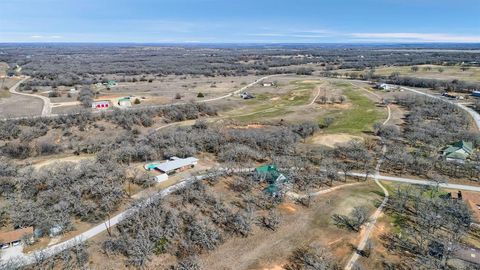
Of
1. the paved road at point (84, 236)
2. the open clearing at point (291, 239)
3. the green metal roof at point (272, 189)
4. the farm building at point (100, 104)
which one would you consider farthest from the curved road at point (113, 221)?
the farm building at point (100, 104)

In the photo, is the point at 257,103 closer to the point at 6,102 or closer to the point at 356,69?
the point at 6,102

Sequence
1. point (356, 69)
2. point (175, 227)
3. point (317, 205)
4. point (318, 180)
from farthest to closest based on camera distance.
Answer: point (356, 69), point (318, 180), point (317, 205), point (175, 227)

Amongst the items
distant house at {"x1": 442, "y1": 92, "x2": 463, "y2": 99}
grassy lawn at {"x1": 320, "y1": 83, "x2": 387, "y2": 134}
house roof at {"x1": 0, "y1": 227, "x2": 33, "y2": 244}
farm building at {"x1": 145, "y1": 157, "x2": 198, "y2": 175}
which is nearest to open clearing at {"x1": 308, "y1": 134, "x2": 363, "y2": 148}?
grassy lawn at {"x1": 320, "y1": 83, "x2": 387, "y2": 134}

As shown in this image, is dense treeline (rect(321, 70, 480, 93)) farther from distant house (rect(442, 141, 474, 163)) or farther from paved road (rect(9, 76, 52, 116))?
paved road (rect(9, 76, 52, 116))

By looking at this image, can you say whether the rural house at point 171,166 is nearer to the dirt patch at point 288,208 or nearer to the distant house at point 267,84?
the dirt patch at point 288,208

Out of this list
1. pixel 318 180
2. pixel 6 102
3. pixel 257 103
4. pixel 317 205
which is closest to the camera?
pixel 317 205

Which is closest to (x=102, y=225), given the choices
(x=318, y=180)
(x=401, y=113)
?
(x=318, y=180)

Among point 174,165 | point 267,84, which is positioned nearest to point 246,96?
point 267,84
